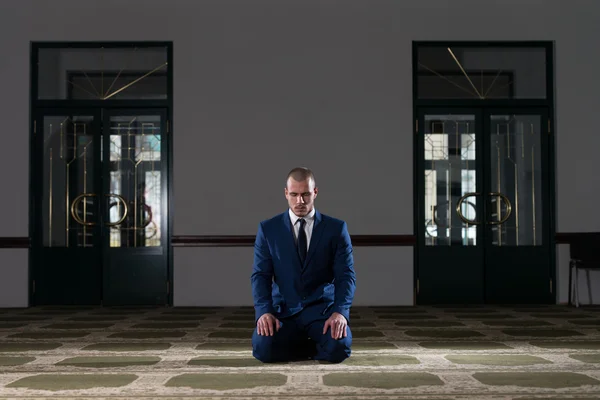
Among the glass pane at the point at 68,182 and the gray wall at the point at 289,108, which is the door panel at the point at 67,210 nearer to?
the glass pane at the point at 68,182

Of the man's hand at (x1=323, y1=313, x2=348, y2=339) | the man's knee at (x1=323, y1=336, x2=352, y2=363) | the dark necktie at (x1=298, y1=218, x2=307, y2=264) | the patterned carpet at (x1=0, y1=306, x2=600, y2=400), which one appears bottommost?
the patterned carpet at (x1=0, y1=306, x2=600, y2=400)

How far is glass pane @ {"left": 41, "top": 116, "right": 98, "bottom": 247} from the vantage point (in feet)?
26.9

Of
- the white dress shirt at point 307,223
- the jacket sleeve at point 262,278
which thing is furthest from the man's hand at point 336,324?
the white dress shirt at point 307,223

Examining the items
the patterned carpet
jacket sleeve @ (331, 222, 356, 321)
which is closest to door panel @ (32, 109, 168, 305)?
the patterned carpet

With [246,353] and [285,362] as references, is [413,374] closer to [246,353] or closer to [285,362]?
[285,362]

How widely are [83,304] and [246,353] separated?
4.33 m

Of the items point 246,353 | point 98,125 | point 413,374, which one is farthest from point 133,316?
point 413,374

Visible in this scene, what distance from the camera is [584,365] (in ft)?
12.6

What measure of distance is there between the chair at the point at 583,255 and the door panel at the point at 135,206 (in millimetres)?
4334

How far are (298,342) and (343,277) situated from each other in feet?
1.46

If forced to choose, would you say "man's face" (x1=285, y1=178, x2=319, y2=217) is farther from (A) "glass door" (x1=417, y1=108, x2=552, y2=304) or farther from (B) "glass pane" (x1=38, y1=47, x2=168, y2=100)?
(B) "glass pane" (x1=38, y1=47, x2=168, y2=100)

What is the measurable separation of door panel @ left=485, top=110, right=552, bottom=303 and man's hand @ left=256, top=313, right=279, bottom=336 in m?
4.95

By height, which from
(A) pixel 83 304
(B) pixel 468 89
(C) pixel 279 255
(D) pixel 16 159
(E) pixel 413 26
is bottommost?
(A) pixel 83 304

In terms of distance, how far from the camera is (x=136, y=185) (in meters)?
8.20
